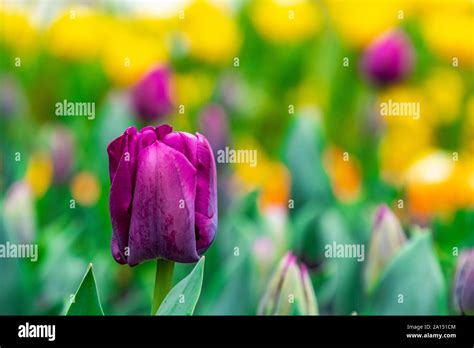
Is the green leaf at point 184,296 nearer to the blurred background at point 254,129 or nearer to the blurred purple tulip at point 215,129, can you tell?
the blurred background at point 254,129

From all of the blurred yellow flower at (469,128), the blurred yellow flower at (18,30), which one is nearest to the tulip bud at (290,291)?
the blurred yellow flower at (469,128)

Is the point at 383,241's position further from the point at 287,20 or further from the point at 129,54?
the point at 287,20

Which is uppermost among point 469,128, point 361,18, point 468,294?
point 361,18

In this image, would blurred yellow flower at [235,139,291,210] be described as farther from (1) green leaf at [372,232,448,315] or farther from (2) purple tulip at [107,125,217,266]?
(2) purple tulip at [107,125,217,266]

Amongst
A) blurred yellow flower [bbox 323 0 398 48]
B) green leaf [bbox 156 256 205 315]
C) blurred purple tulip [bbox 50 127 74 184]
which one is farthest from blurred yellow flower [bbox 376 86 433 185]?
green leaf [bbox 156 256 205 315]

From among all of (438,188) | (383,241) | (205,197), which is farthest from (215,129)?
(205,197)

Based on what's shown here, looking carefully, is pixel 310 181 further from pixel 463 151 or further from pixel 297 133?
pixel 463 151
